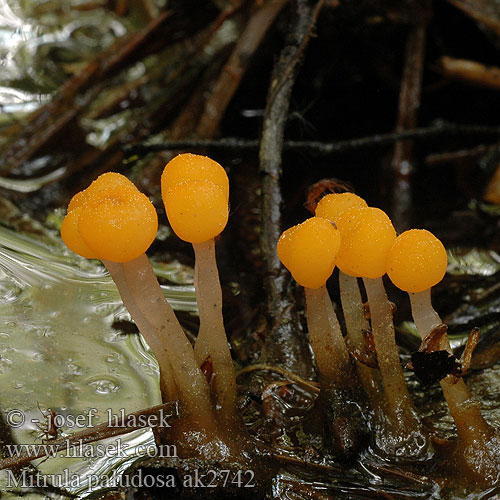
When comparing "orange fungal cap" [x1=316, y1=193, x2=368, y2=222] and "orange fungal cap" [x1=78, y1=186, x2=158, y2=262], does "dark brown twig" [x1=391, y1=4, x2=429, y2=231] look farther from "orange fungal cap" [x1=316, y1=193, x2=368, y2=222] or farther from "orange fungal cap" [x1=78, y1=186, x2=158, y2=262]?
"orange fungal cap" [x1=78, y1=186, x2=158, y2=262]

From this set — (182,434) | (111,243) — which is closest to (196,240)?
(111,243)

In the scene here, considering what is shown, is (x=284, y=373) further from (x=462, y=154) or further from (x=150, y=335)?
(x=462, y=154)

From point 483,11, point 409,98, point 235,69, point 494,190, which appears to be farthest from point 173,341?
point 483,11

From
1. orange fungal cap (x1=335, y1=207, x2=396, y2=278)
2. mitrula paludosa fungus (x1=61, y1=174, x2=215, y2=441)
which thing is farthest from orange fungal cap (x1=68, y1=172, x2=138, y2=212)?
orange fungal cap (x1=335, y1=207, x2=396, y2=278)

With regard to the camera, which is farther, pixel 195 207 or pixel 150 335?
pixel 150 335

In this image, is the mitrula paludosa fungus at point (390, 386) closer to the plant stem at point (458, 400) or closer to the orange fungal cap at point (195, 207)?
the plant stem at point (458, 400)

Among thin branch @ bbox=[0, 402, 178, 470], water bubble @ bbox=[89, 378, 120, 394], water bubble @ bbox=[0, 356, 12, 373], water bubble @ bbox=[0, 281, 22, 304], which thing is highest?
water bubble @ bbox=[0, 281, 22, 304]
